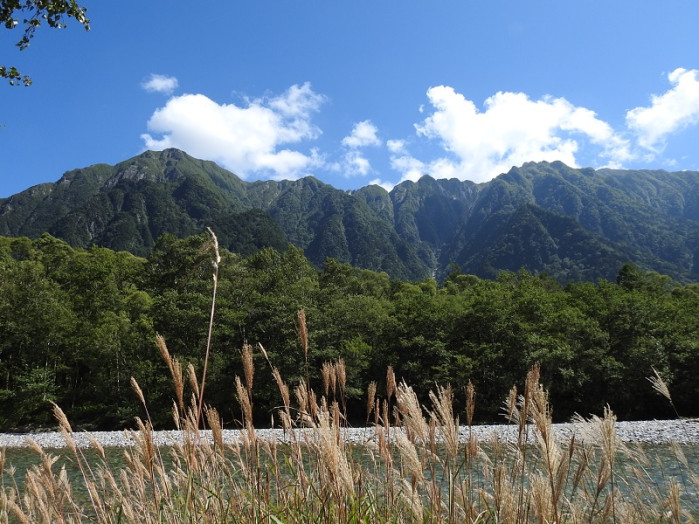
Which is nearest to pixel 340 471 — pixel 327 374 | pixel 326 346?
pixel 327 374

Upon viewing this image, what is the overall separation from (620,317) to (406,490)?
3895 cm

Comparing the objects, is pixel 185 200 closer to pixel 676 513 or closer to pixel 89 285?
pixel 89 285

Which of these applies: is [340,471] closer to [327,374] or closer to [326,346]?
[327,374]

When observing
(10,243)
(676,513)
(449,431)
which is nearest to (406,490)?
(449,431)

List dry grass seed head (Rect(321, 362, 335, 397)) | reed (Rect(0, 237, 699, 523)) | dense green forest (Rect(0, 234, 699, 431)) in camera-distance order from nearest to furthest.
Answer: reed (Rect(0, 237, 699, 523))
dry grass seed head (Rect(321, 362, 335, 397))
dense green forest (Rect(0, 234, 699, 431))

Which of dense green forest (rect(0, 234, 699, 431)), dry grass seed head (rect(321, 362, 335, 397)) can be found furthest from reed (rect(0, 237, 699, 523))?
dense green forest (rect(0, 234, 699, 431))

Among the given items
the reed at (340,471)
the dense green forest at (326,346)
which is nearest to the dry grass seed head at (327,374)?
the reed at (340,471)

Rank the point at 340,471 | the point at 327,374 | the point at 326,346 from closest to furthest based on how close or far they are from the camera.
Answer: the point at 340,471 → the point at 327,374 → the point at 326,346

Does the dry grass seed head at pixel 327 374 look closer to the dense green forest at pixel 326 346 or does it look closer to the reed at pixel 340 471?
the reed at pixel 340 471

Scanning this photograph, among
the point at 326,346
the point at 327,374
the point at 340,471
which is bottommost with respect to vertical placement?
the point at 326,346

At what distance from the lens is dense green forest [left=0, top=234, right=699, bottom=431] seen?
1248 inches

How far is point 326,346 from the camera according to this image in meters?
34.9

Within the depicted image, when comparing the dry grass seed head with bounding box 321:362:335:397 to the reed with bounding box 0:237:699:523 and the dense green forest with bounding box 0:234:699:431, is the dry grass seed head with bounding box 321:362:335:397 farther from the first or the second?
the dense green forest with bounding box 0:234:699:431

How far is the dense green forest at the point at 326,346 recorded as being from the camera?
31.7m
